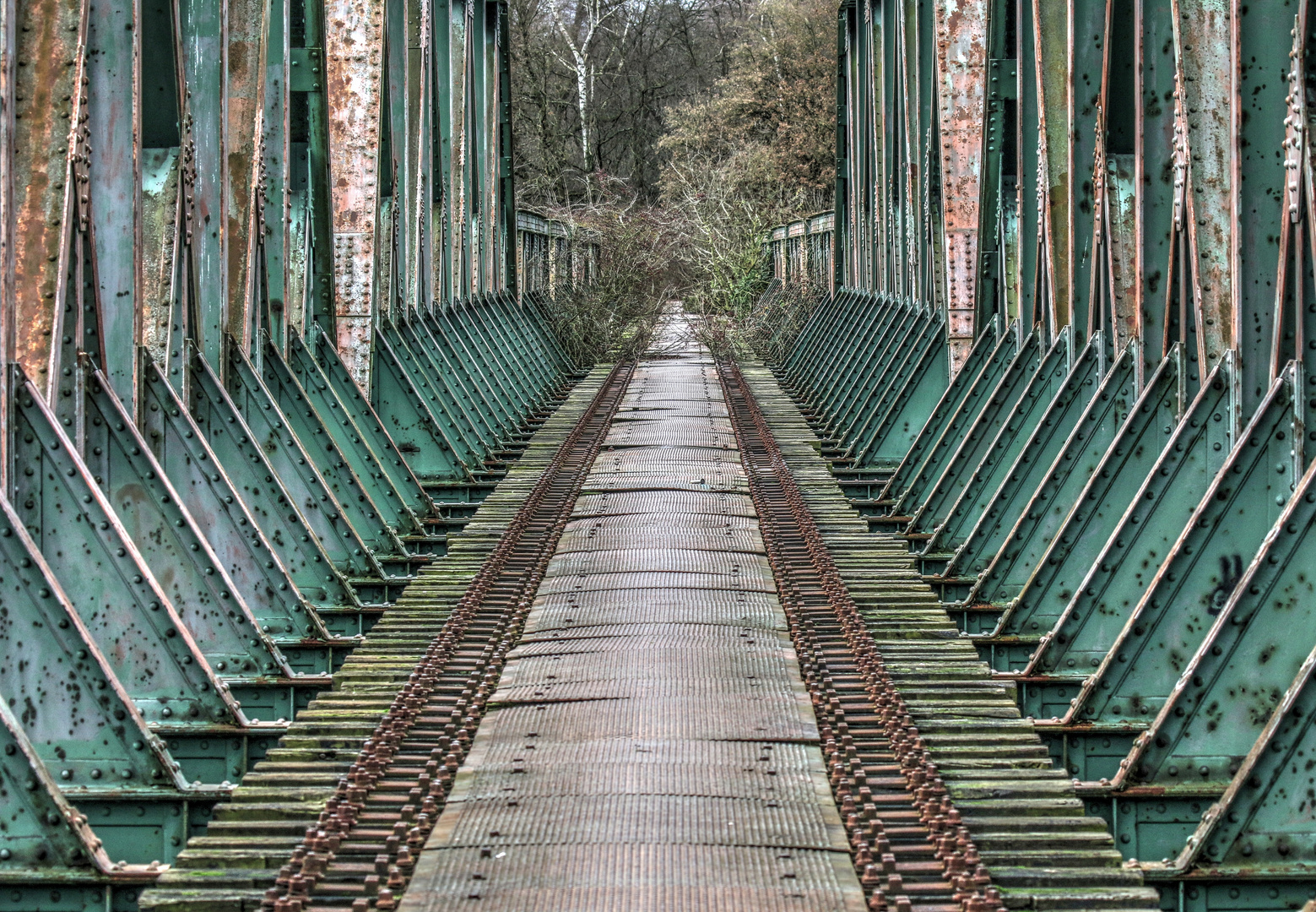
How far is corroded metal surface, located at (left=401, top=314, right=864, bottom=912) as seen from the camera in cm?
526

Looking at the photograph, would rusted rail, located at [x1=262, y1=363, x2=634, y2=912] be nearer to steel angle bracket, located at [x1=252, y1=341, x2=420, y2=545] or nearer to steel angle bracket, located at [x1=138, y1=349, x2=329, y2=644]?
steel angle bracket, located at [x1=138, y1=349, x2=329, y2=644]

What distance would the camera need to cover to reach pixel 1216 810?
5980 mm

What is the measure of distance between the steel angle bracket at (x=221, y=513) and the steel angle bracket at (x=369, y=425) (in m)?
3.75

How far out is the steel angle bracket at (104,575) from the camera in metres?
7.24

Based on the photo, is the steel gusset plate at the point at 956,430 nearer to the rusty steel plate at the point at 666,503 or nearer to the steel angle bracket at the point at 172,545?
the rusty steel plate at the point at 666,503

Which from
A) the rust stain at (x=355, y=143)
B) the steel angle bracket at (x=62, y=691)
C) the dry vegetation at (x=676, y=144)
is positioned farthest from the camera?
the dry vegetation at (x=676, y=144)

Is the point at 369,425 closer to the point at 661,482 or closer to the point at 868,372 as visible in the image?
the point at 661,482

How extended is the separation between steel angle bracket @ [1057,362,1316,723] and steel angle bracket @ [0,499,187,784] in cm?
410

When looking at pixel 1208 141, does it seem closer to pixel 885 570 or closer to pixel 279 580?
pixel 885 570

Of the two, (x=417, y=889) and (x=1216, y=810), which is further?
(x=1216, y=810)

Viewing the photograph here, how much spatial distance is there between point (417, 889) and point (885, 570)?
218 inches

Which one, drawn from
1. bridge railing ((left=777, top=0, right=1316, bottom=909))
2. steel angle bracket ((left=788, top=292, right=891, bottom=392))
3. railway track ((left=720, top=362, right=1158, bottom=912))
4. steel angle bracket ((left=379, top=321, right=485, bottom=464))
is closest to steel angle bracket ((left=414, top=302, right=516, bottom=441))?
steel angle bracket ((left=379, top=321, right=485, bottom=464))

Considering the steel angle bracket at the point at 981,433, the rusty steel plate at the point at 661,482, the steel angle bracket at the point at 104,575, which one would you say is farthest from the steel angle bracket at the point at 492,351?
the steel angle bracket at the point at 104,575

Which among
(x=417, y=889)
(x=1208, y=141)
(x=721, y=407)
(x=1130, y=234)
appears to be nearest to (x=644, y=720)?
(x=417, y=889)
